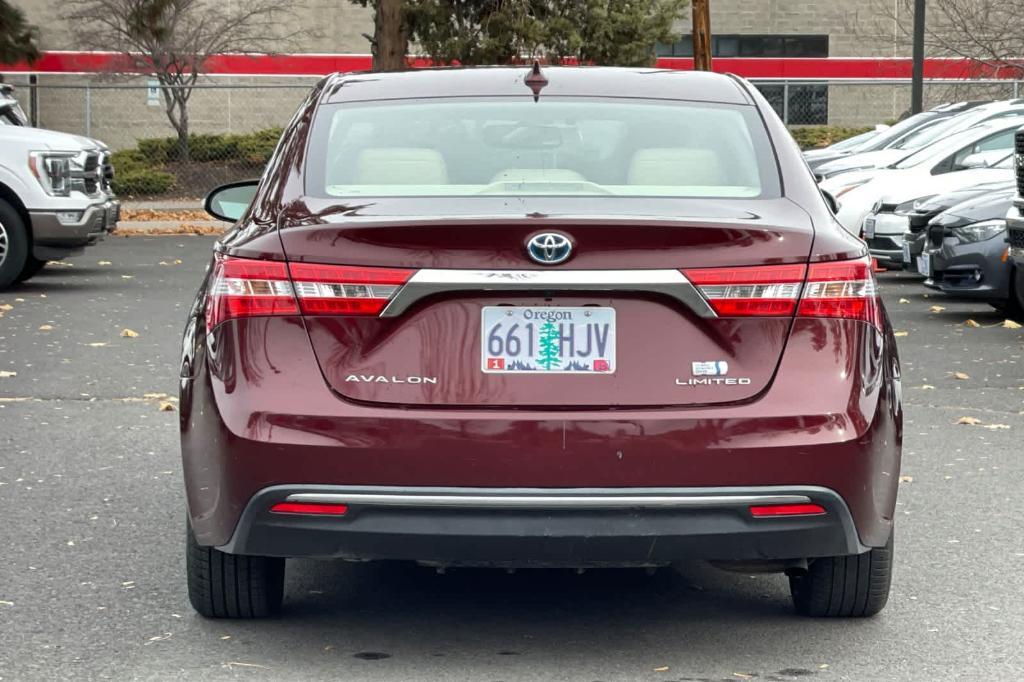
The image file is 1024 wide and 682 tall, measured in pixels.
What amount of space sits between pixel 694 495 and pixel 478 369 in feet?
2.02

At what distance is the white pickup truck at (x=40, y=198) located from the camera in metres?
16.7

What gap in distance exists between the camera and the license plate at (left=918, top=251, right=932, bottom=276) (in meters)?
14.6

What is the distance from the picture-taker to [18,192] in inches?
655

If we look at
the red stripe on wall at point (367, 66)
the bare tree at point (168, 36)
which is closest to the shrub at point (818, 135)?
the red stripe on wall at point (367, 66)

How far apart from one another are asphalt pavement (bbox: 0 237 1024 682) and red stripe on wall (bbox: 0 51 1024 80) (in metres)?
30.0

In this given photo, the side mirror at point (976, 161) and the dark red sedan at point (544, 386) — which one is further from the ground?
the dark red sedan at point (544, 386)

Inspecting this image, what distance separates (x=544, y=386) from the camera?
14.8ft

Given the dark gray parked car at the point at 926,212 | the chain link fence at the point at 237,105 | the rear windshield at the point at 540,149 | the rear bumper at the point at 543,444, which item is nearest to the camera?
the rear bumper at the point at 543,444

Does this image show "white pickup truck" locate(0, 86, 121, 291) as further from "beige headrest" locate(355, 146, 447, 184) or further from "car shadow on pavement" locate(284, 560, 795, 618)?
"beige headrest" locate(355, 146, 447, 184)

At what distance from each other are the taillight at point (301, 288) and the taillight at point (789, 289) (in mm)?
762

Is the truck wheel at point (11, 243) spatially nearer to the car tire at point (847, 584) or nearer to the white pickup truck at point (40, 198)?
the white pickup truck at point (40, 198)

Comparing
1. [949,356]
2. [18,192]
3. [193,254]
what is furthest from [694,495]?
[193,254]

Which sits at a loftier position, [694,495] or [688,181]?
[688,181]

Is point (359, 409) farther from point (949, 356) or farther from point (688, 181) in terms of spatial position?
point (949, 356)
